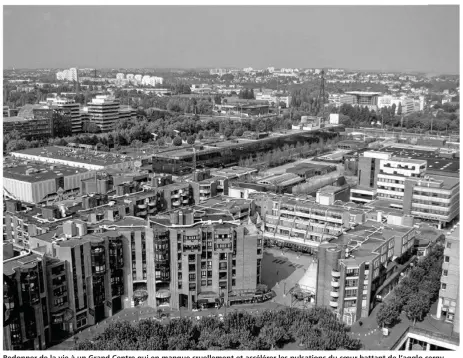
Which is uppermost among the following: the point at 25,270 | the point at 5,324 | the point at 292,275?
the point at 25,270

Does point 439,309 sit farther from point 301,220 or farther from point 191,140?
point 191,140

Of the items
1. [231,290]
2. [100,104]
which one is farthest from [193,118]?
[231,290]

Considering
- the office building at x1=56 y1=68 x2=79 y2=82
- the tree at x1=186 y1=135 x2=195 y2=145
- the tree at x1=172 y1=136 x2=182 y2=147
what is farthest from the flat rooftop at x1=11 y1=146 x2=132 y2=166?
the office building at x1=56 y1=68 x2=79 y2=82

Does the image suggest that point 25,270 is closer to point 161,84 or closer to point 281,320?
point 281,320

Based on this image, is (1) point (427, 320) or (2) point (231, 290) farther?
(2) point (231, 290)

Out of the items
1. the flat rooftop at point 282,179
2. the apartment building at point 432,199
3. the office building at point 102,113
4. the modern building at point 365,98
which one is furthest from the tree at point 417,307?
the modern building at point 365,98

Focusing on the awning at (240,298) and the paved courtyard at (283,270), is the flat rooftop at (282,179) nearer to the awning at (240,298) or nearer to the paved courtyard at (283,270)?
the paved courtyard at (283,270)
